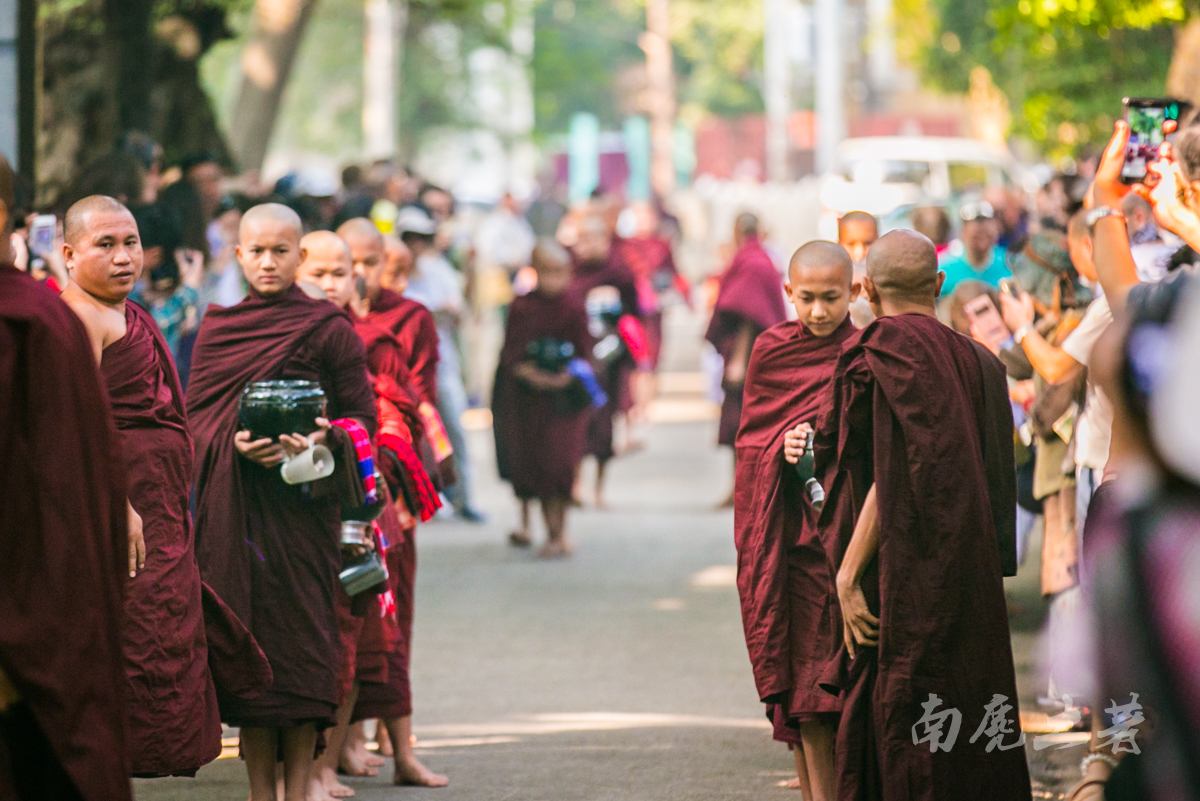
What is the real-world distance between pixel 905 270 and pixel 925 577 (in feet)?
2.74

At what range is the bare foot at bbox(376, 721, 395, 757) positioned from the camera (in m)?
6.17

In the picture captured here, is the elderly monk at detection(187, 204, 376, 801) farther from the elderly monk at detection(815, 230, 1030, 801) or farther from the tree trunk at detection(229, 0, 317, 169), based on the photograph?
the tree trunk at detection(229, 0, 317, 169)

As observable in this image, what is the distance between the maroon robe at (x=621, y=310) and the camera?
39.0ft

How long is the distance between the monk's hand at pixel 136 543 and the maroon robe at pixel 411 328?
2.03m

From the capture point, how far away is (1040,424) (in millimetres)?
6219

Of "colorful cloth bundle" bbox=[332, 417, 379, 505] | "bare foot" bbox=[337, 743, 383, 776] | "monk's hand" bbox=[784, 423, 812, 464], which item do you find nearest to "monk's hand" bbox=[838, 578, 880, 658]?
"monk's hand" bbox=[784, 423, 812, 464]

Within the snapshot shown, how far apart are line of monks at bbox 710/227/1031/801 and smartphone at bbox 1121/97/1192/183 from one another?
1.09 meters

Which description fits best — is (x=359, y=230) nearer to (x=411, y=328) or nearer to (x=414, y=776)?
(x=411, y=328)

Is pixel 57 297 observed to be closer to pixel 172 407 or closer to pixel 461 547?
pixel 172 407

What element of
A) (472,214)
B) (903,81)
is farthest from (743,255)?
(903,81)

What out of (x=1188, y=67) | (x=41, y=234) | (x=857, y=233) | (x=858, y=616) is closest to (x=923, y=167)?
(x=1188, y=67)

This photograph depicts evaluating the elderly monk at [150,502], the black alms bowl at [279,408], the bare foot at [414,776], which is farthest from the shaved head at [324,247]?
the bare foot at [414,776]

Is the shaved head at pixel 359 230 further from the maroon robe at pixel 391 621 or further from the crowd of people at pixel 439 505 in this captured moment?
the maroon robe at pixel 391 621

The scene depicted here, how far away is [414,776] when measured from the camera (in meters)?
5.63
